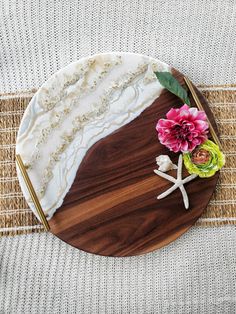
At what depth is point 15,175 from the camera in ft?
3.57

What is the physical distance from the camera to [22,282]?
3.57 feet

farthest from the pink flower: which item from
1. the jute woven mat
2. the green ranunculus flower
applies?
the jute woven mat

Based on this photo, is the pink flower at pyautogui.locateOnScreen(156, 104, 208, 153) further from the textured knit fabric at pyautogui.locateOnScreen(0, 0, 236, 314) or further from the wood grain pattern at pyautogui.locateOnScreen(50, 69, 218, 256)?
the textured knit fabric at pyautogui.locateOnScreen(0, 0, 236, 314)

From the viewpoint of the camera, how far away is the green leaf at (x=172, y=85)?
1.04 m

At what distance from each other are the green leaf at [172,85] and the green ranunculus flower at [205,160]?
0.11 m

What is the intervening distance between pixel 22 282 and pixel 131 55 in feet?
1.82

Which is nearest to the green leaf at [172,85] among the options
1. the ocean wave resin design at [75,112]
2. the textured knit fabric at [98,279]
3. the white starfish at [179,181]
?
the ocean wave resin design at [75,112]

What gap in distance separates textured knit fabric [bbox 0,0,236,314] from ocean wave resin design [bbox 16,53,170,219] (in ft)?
0.23

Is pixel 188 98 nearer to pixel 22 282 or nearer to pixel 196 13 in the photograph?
pixel 196 13

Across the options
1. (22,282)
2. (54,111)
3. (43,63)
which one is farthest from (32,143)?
(22,282)

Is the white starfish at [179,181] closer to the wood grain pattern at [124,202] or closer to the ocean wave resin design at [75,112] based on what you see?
the wood grain pattern at [124,202]

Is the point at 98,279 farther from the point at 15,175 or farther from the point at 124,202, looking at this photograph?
the point at 15,175

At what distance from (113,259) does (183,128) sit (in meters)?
0.33

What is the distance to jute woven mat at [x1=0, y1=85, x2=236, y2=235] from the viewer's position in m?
1.08
